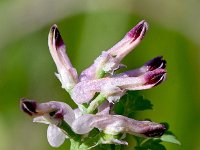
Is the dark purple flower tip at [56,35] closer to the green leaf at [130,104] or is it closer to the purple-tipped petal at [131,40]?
the purple-tipped petal at [131,40]

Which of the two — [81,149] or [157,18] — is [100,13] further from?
[81,149]

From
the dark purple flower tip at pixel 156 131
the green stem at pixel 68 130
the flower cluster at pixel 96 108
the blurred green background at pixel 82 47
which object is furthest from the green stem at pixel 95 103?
the blurred green background at pixel 82 47

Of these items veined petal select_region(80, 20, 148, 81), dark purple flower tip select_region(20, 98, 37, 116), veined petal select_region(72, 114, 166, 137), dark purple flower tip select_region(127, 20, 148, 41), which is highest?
dark purple flower tip select_region(127, 20, 148, 41)

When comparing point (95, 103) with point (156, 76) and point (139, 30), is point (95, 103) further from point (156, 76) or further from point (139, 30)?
point (139, 30)

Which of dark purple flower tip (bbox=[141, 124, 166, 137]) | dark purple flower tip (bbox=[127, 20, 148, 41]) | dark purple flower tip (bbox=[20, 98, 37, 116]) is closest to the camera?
dark purple flower tip (bbox=[20, 98, 37, 116])

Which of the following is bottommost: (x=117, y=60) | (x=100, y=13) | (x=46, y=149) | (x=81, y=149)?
(x=46, y=149)

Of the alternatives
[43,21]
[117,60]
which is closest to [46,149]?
Answer: [43,21]

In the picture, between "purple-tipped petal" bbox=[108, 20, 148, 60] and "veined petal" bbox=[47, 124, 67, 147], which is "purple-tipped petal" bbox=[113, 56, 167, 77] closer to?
"purple-tipped petal" bbox=[108, 20, 148, 60]

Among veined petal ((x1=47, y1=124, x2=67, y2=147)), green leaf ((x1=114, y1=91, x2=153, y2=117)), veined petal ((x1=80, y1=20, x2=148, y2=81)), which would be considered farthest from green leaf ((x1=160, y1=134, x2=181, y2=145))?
veined petal ((x1=47, y1=124, x2=67, y2=147))
